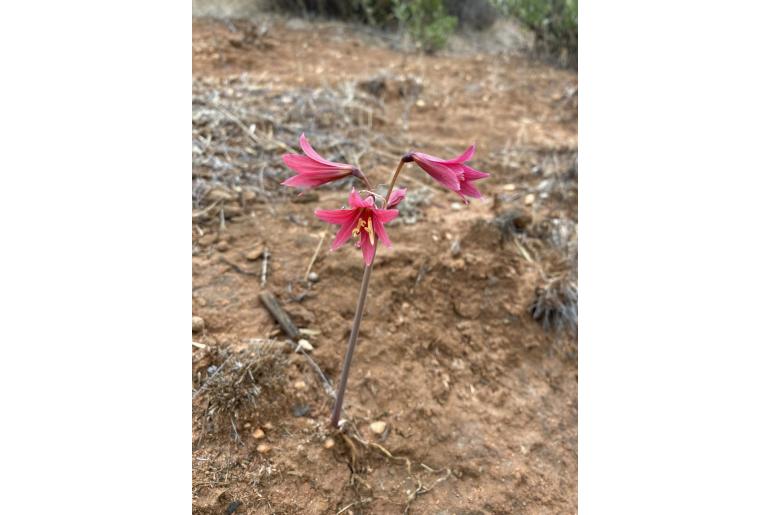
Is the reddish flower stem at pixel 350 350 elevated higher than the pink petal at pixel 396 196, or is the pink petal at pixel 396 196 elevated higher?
the pink petal at pixel 396 196

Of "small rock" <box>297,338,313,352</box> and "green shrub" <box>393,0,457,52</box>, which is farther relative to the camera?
"green shrub" <box>393,0,457,52</box>

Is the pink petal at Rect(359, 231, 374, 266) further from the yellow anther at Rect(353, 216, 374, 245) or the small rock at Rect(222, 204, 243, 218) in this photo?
the small rock at Rect(222, 204, 243, 218)

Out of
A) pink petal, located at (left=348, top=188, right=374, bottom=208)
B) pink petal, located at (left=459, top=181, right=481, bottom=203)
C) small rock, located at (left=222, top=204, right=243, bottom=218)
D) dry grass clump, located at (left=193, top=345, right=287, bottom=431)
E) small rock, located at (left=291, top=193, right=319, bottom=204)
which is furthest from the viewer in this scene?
small rock, located at (left=291, top=193, right=319, bottom=204)

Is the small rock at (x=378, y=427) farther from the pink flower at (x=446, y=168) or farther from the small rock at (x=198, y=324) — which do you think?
the pink flower at (x=446, y=168)

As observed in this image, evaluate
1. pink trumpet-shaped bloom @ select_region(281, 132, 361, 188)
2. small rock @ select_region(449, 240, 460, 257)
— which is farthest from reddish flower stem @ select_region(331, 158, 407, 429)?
small rock @ select_region(449, 240, 460, 257)

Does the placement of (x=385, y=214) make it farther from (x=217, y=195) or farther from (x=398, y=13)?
(x=398, y=13)

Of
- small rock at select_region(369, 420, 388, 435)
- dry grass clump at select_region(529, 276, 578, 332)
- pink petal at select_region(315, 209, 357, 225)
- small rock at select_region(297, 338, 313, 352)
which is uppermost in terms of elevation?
pink petal at select_region(315, 209, 357, 225)

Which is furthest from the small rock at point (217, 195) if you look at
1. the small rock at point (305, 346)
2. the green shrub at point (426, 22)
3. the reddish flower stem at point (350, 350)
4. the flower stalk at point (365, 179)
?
the green shrub at point (426, 22)
